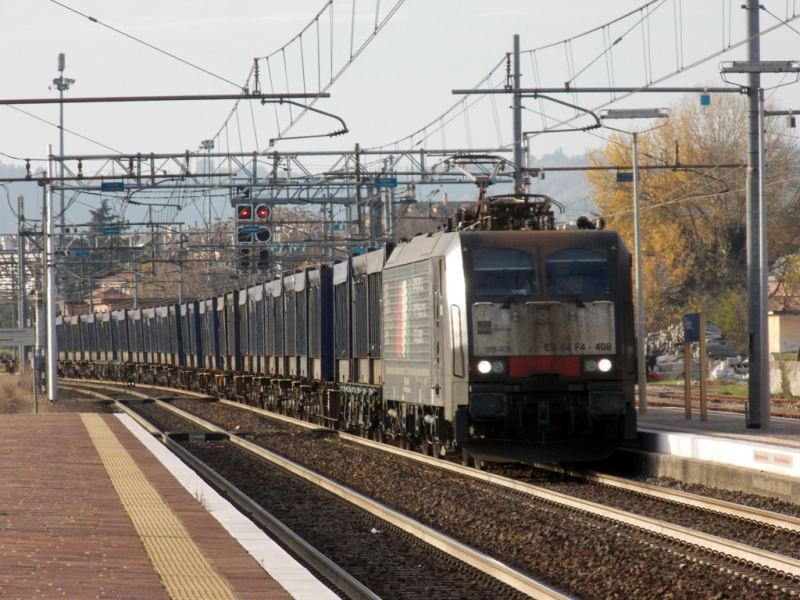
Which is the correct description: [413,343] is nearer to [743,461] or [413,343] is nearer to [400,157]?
[743,461]

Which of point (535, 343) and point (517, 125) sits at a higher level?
point (517, 125)

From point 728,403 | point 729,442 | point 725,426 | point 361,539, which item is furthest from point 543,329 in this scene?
point 728,403

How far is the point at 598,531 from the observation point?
10.8 metres

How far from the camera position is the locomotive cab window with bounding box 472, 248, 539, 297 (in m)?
15.0

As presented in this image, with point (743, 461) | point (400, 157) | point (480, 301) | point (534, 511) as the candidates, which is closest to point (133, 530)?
point (534, 511)

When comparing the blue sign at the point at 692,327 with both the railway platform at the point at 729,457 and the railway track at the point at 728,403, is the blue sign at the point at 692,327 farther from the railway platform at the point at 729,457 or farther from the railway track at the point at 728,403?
the railway track at the point at 728,403

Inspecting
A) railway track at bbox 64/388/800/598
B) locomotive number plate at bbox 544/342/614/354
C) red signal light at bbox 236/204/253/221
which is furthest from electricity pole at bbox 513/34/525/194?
red signal light at bbox 236/204/253/221

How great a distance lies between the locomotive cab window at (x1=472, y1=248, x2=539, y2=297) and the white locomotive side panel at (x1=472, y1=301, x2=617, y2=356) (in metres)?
0.22

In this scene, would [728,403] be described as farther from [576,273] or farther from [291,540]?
[291,540]

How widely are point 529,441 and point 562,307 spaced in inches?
70.2

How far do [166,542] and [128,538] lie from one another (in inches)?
15.0

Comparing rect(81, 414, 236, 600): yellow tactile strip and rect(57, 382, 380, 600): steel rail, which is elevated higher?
rect(81, 414, 236, 600): yellow tactile strip

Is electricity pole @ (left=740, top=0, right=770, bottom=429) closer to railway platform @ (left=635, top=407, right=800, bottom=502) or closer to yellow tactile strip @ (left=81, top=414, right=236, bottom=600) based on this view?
railway platform @ (left=635, top=407, right=800, bottom=502)

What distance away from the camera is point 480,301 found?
1491cm
